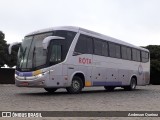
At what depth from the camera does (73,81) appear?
16672mm

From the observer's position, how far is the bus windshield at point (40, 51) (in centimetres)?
1543

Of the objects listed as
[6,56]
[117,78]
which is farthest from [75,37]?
[6,56]

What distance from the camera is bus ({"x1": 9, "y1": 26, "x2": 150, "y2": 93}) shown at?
1536 centimetres

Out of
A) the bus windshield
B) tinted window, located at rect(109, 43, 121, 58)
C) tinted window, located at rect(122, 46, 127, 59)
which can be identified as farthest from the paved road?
tinted window, located at rect(122, 46, 127, 59)

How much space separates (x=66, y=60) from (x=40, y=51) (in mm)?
1430

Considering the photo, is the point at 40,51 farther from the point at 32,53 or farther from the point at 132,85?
the point at 132,85

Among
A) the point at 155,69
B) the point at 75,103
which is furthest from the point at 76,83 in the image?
the point at 155,69

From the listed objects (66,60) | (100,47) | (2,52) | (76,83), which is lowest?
(76,83)

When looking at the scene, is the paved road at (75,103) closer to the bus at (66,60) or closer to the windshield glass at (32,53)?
the bus at (66,60)

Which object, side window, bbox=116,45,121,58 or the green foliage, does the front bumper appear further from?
the green foliage

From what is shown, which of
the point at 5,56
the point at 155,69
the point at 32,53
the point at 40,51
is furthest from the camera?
the point at 155,69

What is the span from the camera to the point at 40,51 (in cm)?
1560

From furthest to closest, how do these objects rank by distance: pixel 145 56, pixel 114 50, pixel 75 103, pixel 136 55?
pixel 145 56 < pixel 136 55 < pixel 114 50 < pixel 75 103

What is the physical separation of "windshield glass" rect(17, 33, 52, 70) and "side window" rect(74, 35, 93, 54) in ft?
5.86
